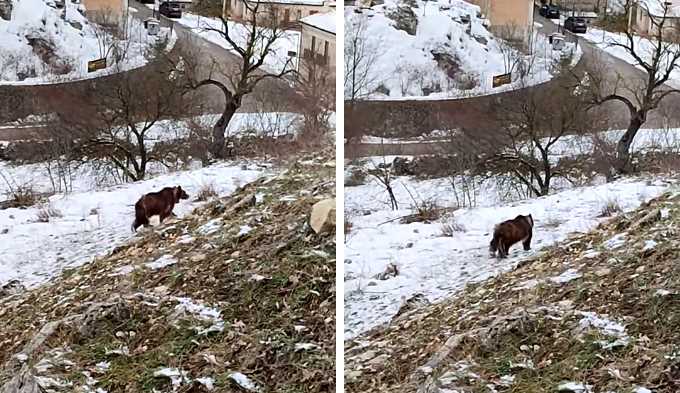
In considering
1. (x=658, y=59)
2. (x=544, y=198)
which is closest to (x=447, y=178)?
(x=544, y=198)

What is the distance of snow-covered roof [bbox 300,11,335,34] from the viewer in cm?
271

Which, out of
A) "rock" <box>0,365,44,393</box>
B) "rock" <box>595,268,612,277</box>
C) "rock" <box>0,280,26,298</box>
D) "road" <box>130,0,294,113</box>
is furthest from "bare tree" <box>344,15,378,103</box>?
"rock" <box>0,365,44,393</box>

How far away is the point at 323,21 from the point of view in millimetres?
2715

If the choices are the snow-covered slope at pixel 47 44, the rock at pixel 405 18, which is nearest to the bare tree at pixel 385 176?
the rock at pixel 405 18

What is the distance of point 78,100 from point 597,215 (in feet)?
4.73

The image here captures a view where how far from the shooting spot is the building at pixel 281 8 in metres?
2.68

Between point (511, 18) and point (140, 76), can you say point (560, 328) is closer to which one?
point (511, 18)

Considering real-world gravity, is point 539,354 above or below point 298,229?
below

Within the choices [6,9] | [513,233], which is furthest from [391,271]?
[6,9]

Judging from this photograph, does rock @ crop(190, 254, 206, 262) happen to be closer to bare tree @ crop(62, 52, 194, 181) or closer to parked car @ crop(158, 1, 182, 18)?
bare tree @ crop(62, 52, 194, 181)

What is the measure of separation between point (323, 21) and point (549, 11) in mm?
635

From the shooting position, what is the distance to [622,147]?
263 centimetres

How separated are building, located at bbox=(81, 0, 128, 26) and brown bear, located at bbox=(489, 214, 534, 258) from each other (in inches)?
46.5

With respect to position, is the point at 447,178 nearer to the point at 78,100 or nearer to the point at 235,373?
the point at 235,373
